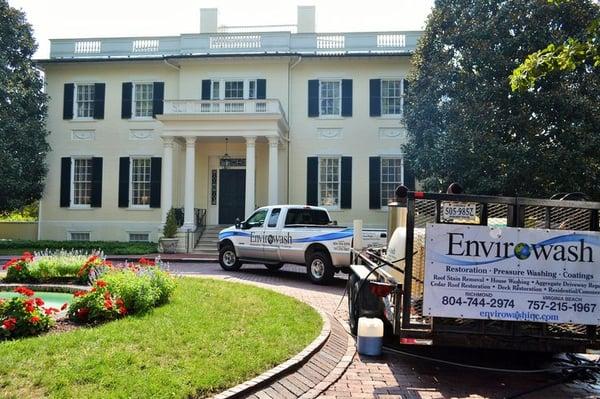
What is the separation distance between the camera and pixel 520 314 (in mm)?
5051

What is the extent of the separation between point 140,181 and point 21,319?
18.4m

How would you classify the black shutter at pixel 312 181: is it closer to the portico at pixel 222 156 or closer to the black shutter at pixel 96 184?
the portico at pixel 222 156

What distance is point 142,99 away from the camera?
77.1 feet

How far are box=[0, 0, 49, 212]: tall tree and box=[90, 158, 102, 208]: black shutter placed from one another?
2.34 m

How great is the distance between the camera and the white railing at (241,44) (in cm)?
2294

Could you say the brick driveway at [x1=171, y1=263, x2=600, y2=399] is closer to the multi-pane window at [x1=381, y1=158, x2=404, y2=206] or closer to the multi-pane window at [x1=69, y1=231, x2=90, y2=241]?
the multi-pane window at [x1=381, y1=158, x2=404, y2=206]

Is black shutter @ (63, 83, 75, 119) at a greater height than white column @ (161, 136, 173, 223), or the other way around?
black shutter @ (63, 83, 75, 119)

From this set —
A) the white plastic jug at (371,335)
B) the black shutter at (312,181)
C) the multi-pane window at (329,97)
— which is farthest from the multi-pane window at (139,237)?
the white plastic jug at (371,335)

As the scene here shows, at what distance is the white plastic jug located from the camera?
6246mm

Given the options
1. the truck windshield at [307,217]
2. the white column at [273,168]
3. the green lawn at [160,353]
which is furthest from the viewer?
the white column at [273,168]

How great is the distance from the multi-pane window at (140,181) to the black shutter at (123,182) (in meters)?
0.24

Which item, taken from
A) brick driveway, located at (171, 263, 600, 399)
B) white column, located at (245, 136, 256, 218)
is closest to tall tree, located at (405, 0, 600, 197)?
white column, located at (245, 136, 256, 218)

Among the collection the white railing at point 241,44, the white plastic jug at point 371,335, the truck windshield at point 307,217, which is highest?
the white railing at point 241,44

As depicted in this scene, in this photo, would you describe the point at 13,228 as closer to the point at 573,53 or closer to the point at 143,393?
the point at 143,393
